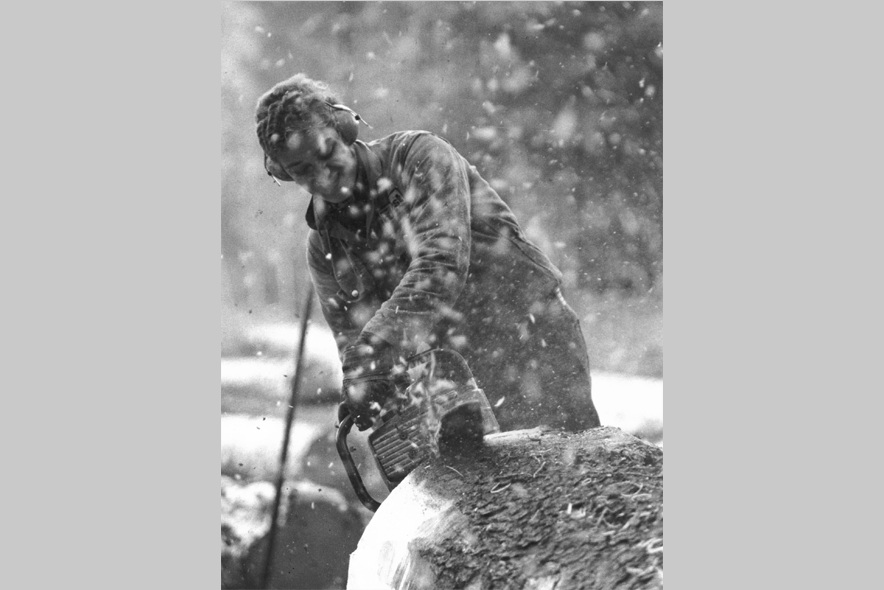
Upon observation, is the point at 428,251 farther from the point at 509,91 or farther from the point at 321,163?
the point at 509,91

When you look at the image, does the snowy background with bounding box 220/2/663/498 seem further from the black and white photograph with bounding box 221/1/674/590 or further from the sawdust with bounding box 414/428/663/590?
the sawdust with bounding box 414/428/663/590

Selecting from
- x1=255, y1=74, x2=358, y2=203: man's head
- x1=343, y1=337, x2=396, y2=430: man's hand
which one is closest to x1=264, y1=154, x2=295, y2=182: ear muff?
x1=255, y1=74, x2=358, y2=203: man's head

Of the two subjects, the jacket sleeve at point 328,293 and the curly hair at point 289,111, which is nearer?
the curly hair at point 289,111

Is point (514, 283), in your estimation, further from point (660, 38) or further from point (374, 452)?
point (660, 38)

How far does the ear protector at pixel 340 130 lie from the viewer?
292cm

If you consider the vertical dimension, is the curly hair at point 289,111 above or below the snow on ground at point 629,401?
above

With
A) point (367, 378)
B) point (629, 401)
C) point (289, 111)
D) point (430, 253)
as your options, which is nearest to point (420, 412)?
point (367, 378)

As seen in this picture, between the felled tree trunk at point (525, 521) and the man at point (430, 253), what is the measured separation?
0.21 metres

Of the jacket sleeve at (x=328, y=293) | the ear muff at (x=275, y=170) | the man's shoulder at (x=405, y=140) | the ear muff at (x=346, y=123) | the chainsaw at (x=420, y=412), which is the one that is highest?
the ear muff at (x=346, y=123)

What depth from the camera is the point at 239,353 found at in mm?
3006

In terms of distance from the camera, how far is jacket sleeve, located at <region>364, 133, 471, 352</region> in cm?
278

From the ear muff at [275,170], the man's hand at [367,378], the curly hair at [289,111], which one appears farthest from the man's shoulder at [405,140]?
the man's hand at [367,378]

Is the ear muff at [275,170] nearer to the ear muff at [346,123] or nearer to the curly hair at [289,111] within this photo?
the curly hair at [289,111]

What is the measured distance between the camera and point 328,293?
3.04m
